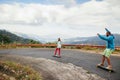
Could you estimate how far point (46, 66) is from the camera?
42.8 ft

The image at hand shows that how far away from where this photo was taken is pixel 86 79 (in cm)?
1133

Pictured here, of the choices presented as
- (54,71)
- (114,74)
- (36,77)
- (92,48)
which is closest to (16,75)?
(36,77)

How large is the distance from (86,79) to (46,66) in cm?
266

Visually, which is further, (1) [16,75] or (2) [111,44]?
(2) [111,44]

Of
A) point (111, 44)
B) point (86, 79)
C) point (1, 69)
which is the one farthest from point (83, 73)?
point (1, 69)

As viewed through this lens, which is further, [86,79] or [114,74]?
[114,74]

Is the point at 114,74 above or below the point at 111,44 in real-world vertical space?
below

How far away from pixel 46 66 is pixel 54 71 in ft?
3.80

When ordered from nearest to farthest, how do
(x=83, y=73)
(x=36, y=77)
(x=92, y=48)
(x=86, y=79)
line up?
(x=36, y=77)
(x=86, y=79)
(x=83, y=73)
(x=92, y=48)

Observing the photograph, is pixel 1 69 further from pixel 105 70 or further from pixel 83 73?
pixel 105 70

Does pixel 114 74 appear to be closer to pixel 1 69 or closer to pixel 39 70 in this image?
pixel 39 70

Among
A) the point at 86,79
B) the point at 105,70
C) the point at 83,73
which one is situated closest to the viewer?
the point at 86,79

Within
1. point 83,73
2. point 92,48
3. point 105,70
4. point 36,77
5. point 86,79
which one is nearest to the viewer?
point 36,77

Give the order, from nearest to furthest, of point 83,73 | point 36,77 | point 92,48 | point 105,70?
point 36,77 → point 83,73 → point 105,70 → point 92,48
